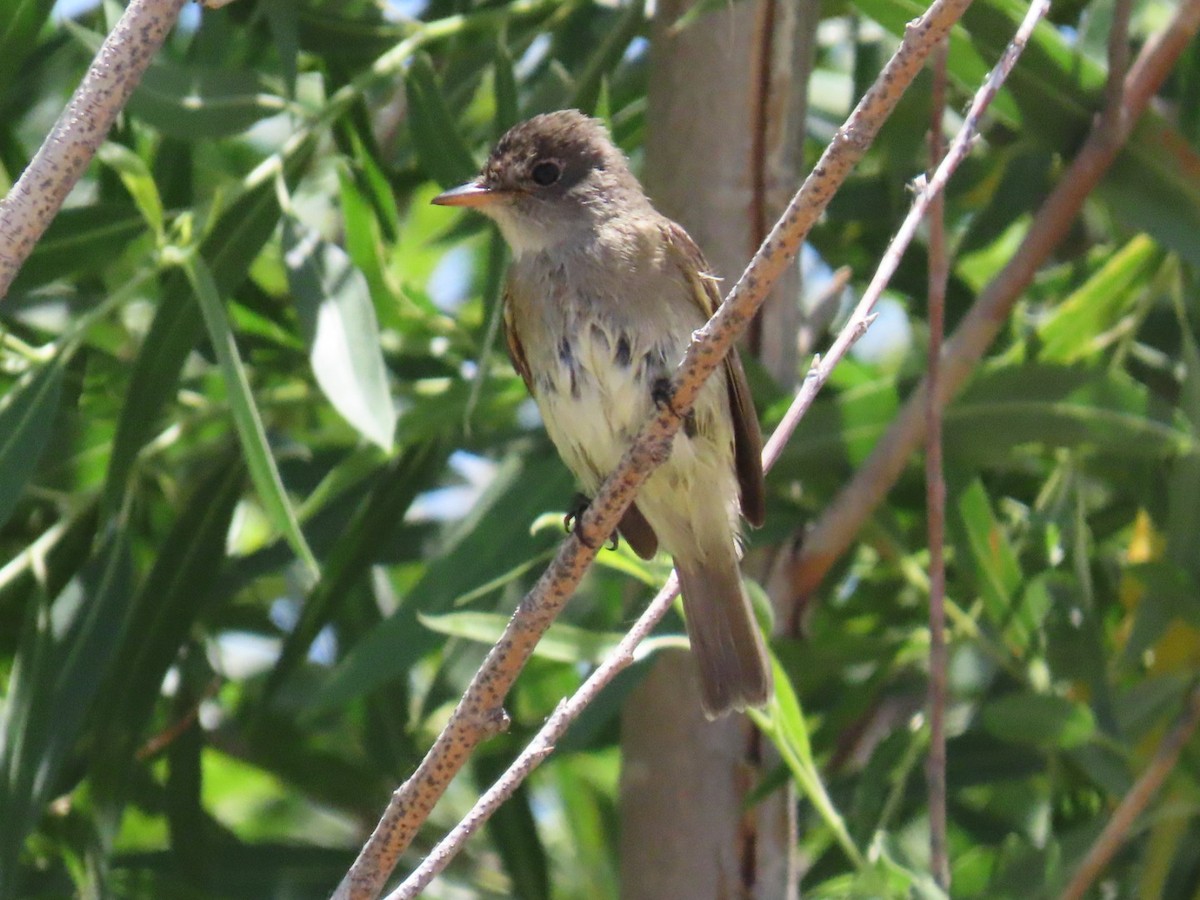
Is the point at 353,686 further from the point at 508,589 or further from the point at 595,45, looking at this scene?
the point at 595,45

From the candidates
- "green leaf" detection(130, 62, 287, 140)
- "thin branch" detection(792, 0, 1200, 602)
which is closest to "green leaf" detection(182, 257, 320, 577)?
"green leaf" detection(130, 62, 287, 140)

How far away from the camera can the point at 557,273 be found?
3697 millimetres

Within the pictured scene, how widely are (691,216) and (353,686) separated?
1295 millimetres

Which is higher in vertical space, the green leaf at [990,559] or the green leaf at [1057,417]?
the green leaf at [1057,417]

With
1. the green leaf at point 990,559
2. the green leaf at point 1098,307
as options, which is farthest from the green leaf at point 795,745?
the green leaf at point 1098,307

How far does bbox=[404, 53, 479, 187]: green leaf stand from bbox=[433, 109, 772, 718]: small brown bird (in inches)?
2.3

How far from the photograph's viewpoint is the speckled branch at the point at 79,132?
205cm

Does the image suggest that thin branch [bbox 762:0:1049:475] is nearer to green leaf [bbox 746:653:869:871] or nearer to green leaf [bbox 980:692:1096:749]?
green leaf [bbox 746:653:869:871]

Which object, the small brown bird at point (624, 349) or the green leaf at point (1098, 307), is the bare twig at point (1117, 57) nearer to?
the green leaf at point (1098, 307)

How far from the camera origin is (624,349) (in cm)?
350

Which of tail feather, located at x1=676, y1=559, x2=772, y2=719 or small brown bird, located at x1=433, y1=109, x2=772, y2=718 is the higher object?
small brown bird, located at x1=433, y1=109, x2=772, y2=718

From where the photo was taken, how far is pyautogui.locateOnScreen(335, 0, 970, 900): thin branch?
2.12 meters

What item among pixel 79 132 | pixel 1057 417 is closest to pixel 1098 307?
pixel 1057 417

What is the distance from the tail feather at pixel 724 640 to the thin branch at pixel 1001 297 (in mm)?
299
